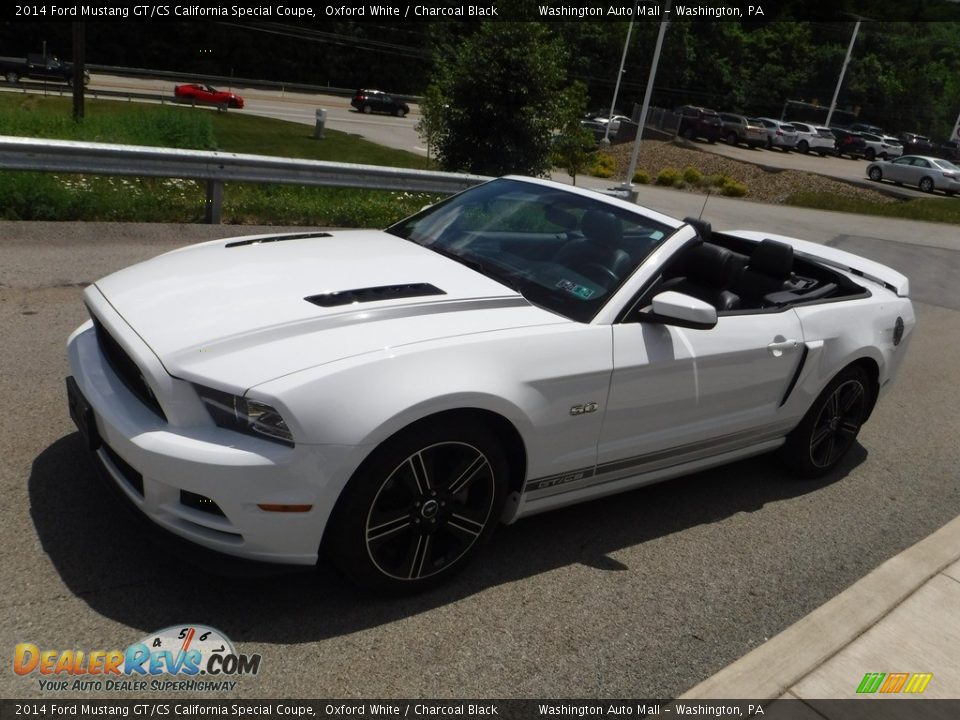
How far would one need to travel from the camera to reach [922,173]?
124ft

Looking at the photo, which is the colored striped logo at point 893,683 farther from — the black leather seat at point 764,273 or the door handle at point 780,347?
the black leather seat at point 764,273

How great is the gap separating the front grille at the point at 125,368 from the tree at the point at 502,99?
44.4 feet

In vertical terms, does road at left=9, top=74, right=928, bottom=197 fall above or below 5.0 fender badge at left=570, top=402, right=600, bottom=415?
below

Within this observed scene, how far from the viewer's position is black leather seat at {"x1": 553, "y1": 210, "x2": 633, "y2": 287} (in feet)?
13.2

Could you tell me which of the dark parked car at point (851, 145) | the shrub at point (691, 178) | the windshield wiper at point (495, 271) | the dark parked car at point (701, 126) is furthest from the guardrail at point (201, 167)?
the dark parked car at point (851, 145)

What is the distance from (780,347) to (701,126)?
45575 millimetres

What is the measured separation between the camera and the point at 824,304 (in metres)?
4.86

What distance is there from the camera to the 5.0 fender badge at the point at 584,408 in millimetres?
3547

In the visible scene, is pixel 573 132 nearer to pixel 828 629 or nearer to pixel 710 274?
pixel 710 274

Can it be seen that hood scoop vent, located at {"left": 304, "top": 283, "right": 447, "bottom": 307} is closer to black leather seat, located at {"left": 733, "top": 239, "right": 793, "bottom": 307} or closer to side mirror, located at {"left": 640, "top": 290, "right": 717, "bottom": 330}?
side mirror, located at {"left": 640, "top": 290, "right": 717, "bottom": 330}

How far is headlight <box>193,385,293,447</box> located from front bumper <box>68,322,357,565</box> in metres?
0.03

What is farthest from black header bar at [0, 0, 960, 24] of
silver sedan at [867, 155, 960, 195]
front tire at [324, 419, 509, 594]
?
front tire at [324, 419, 509, 594]

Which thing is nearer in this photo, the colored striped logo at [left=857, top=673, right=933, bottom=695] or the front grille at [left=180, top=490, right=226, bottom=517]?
the front grille at [left=180, top=490, right=226, bottom=517]

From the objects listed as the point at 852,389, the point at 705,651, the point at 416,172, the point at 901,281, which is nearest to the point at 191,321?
the point at 705,651
